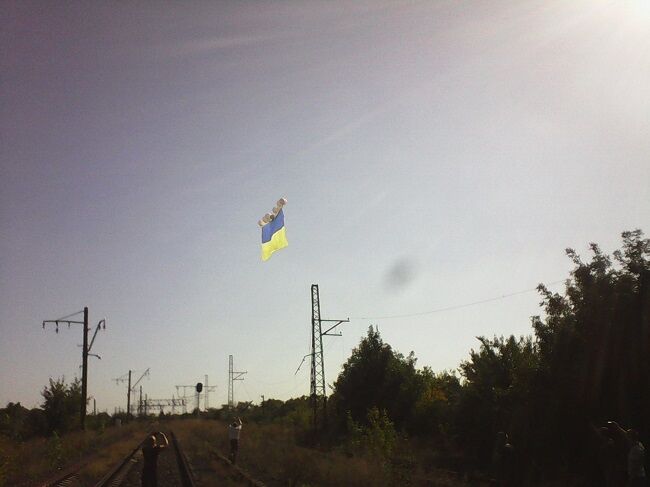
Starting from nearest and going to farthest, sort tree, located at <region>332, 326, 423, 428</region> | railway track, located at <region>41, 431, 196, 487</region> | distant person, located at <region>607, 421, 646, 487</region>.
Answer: distant person, located at <region>607, 421, 646, 487</region> < railway track, located at <region>41, 431, 196, 487</region> < tree, located at <region>332, 326, 423, 428</region>

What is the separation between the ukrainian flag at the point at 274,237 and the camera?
14992 millimetres

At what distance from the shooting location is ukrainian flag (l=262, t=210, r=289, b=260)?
14992 millimetres

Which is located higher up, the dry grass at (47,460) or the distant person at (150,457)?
the distant person at (150,457)

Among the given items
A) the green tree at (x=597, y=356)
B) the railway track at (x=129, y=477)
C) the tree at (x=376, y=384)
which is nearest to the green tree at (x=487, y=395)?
the green tree at (x=597, y=356)

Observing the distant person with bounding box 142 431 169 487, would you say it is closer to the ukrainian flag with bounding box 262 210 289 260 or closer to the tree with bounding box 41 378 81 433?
the ukrainian flag with bounding box 262 210 289 260

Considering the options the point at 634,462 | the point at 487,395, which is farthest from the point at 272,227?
the point at 487,395

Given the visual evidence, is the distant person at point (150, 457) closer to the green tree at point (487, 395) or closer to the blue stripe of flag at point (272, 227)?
the blue stripe of flag at point (272, 227)

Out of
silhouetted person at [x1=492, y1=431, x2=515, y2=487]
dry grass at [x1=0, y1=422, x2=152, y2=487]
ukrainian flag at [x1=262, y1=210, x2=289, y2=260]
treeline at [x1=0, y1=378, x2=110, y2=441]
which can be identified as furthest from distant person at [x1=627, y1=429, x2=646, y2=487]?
treeline at [x1=0, y1=378, x2=110, y2=441]

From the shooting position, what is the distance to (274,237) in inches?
598

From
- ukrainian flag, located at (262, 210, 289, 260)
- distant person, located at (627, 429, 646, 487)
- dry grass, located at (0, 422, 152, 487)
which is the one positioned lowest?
dry grass, located at (0, 422, 152, 487)

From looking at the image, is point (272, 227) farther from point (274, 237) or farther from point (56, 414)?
point (56, 414)

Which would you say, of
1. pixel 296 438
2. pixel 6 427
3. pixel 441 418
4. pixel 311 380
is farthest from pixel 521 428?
pixel 6 427

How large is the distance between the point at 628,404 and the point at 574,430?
232 cm

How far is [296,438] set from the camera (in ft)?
145
